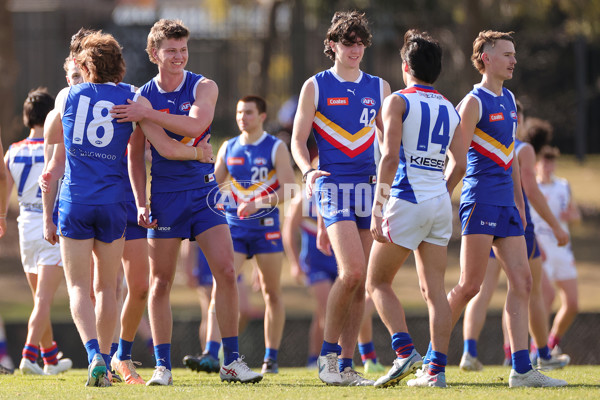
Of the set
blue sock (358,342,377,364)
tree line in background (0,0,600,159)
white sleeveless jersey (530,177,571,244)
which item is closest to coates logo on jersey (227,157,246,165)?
blue sock (358,342,377,364)

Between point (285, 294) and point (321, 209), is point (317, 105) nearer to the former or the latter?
point (321, 209)

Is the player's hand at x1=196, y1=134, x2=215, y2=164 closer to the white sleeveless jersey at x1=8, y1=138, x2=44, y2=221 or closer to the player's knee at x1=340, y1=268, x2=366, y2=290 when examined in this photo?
the player's knee at x1=340, y1=268, x2=366, y2=290

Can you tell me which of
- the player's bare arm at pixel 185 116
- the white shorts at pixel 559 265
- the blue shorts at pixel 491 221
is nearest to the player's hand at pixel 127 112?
Answer: the player's bare arm at pixel 185 116

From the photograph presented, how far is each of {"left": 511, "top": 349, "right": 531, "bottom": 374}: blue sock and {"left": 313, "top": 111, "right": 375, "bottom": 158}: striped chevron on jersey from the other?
1.67 m

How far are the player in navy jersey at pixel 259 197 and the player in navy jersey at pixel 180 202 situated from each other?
1906 millimetres

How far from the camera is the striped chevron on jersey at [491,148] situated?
6.40m

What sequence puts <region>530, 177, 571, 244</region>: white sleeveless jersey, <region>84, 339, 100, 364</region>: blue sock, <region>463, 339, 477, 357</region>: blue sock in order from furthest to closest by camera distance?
<region>530, 177, 571, 244</region>: white sleeveless jersey → <region>463, 339, 477, 357</region>: blue sock → <region>84, 339, 100, 364</region>: blue sock

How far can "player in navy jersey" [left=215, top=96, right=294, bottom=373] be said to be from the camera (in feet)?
27.6

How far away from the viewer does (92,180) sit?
6.08m

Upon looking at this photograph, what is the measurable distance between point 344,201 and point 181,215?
1079 mm

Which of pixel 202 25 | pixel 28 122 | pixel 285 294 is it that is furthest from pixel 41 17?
pixel 28 122

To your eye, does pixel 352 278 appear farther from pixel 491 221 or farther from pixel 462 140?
pixel 462 140

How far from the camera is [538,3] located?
1730 centimetres

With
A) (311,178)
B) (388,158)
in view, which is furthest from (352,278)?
(388,158)
